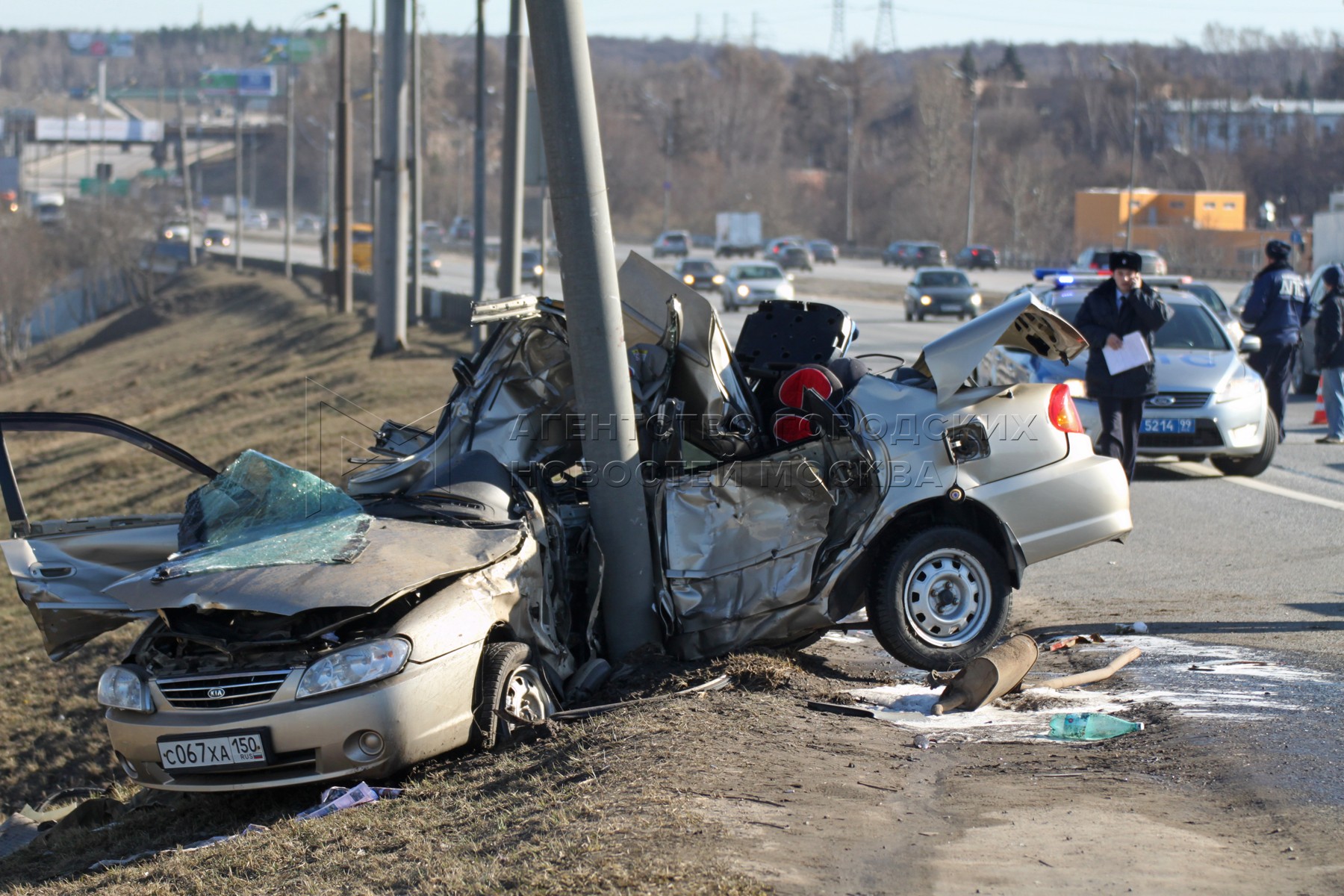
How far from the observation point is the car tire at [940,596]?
6.18 metres

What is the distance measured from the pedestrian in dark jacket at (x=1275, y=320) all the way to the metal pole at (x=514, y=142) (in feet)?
35.2

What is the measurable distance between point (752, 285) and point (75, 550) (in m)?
32.1

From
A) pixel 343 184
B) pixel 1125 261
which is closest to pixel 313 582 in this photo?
pixel 1125 261

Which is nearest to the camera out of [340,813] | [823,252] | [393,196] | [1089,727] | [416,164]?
[340,813]

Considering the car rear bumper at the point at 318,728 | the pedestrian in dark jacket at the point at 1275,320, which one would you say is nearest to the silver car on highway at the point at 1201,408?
the pedestrian in dark jacket at the point at 1275,320

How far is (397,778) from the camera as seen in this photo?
5.43m

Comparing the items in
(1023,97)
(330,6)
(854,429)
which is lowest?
(854,429)

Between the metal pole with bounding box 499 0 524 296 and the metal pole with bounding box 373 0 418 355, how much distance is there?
1832mm

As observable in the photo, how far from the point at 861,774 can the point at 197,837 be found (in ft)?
8.72

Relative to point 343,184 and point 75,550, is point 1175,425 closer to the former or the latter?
point 75,550

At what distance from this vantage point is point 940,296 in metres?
35.1

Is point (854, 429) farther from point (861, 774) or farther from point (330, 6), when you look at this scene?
point (330, 6)

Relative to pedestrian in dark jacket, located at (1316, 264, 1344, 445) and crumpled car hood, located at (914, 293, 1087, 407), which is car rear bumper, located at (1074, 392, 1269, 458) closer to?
pedestrian in dark jacket, located at (1316, 264, 1344, 445)

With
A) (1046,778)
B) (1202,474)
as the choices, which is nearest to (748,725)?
(1046,778)
